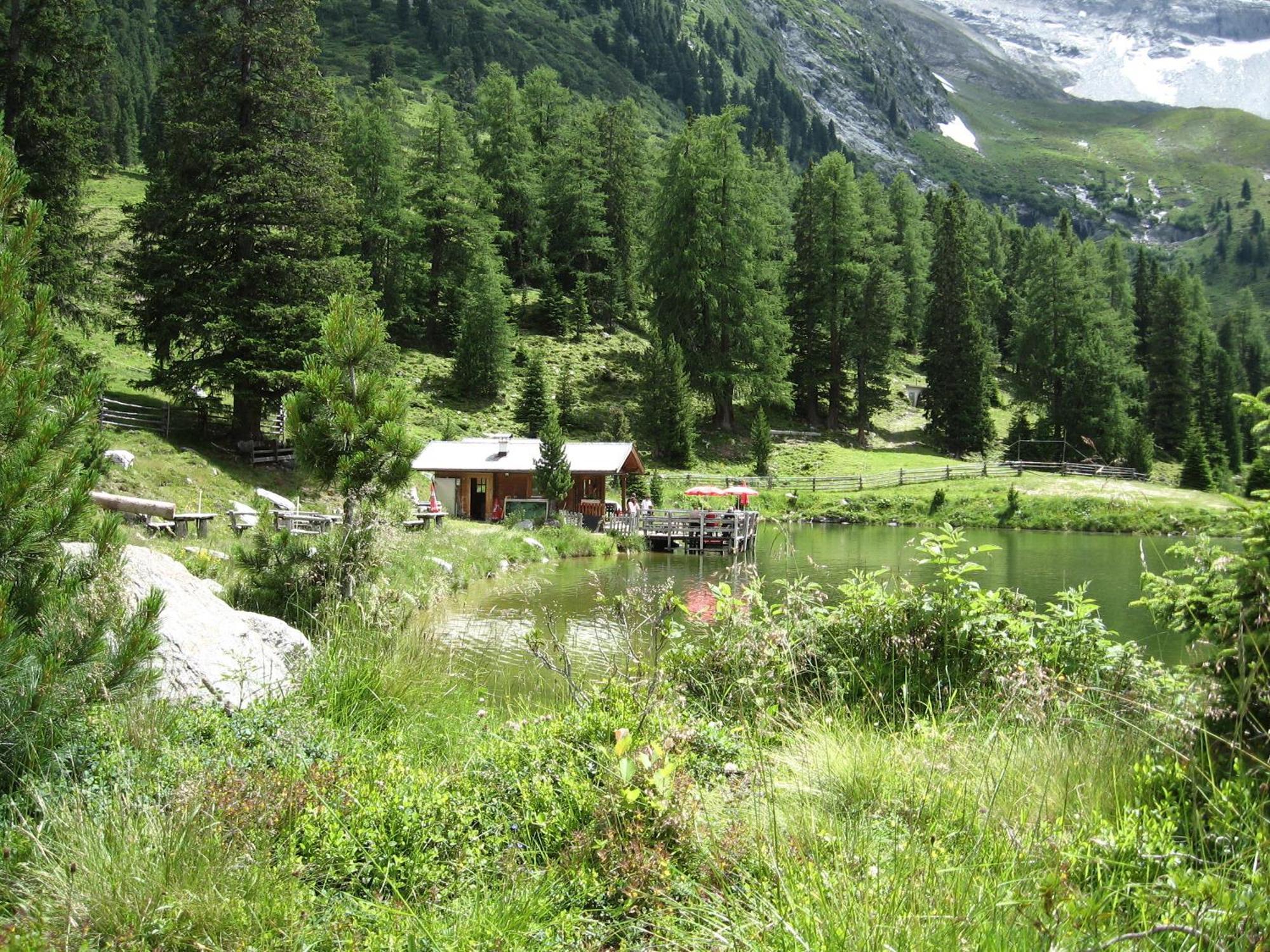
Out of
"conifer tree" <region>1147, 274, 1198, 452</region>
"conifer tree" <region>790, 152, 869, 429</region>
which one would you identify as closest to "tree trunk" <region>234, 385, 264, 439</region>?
"conifer tree" <region>790, 152, 869, 429</region>

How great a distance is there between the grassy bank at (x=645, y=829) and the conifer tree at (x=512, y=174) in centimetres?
5649

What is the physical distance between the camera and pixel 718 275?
154 ft

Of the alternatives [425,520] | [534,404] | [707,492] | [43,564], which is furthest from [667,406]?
[43,564]

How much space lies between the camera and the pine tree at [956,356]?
2055 inches

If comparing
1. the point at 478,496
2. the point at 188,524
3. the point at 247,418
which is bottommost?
the point at 478,496

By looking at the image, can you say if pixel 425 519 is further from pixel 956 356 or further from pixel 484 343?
pixel 956 356

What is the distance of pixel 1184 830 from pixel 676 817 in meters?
1.86

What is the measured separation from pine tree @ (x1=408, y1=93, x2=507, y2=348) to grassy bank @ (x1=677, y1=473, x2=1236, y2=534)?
72.3 ft

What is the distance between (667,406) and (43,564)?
38201 millimetres

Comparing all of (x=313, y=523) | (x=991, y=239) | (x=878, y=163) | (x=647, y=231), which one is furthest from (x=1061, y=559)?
(x=878, y=163)

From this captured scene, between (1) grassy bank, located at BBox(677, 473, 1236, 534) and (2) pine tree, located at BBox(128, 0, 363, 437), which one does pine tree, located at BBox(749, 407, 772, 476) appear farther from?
(2) pine tree, located at BBox(128, 0, 363, 437)

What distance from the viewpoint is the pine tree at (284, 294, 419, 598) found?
10273 mm

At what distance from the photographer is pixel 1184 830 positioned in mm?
3131

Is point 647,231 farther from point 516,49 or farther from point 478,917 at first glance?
point 516,49
